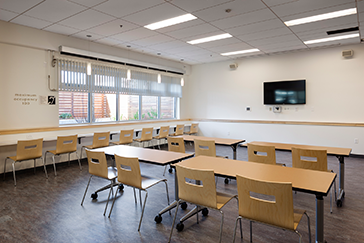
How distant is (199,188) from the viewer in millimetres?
2316

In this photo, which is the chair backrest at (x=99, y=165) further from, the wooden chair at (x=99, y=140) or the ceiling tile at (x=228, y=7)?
the ceiling tile at (x=228, y=7)

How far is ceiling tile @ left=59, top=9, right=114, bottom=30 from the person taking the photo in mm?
4492

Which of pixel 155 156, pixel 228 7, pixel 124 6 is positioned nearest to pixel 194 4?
pixel 228 7

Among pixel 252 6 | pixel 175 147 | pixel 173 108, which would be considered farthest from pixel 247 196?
pixel 173 108

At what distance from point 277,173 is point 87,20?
4.50 metres

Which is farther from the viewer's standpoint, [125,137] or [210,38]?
[125,137]

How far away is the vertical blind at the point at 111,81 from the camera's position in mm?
5977

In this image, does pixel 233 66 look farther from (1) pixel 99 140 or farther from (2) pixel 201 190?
(2) pixel 201 190

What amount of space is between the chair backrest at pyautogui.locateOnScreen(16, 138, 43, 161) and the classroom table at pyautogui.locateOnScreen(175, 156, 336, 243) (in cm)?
329

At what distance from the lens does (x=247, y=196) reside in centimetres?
203

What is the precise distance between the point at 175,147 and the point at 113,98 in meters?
3.56

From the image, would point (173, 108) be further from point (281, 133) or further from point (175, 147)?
point (175, 147)

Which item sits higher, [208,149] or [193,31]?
[193,31]

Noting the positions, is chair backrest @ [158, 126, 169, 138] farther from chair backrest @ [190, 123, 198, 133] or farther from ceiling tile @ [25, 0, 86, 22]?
ceiling tile @ [25, 0, 86, 22]
